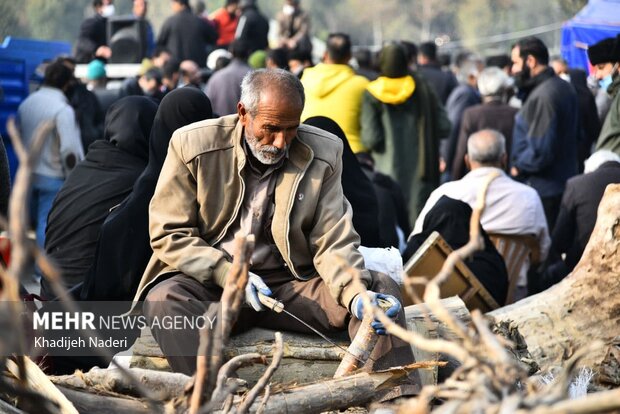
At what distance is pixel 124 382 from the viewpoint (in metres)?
4.10

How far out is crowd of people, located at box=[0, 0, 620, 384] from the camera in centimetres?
478

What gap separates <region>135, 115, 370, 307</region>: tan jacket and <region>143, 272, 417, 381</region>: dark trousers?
6cm

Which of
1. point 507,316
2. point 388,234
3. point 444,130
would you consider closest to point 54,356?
point 507,316

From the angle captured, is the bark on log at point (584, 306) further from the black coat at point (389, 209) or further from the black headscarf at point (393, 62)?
the black headscarf at point (393, 62)

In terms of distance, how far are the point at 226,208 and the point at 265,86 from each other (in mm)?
509

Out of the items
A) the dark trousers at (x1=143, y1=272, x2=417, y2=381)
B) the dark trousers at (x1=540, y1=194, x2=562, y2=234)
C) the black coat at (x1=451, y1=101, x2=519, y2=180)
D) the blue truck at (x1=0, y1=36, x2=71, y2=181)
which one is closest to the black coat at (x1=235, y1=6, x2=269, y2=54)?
the blue truck at (x1=0, y1=36, x2=71, y2=181)

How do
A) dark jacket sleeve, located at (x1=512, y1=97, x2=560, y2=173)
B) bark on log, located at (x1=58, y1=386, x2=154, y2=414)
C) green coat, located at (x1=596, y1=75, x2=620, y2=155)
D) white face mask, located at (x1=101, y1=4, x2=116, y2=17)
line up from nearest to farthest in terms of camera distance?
bark on log, located at (x1=58, y1=386, x2=154, y2=414)
green coat, located at (x1=596, y1=75, x2=620, y2=155)
dark jacket sleeve, located at (x1=512, y1=97, x2=560, y2=173)
white face mask, located at (x1=101, y1=4, x2=116, y2=17)

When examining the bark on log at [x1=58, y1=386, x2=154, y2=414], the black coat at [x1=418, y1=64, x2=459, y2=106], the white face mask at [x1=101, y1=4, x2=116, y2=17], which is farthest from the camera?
the white face mask at [x1=101, y1=4, x2=116, y2=17]

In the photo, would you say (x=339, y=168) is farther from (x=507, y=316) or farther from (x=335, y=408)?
(x=507, y=316)

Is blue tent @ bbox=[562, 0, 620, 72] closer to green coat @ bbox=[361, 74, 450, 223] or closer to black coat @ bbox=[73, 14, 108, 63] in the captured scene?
green coat @ bbox=[361, 74, 450, 223]

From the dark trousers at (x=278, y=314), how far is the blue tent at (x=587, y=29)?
9.09 m

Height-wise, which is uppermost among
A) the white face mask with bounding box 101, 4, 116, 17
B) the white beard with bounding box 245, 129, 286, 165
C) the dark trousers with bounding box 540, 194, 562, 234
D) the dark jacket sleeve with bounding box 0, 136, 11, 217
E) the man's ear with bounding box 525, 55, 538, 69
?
the white beard with bounding box 245, 129, 286, 165

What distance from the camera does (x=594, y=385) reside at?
559 cm

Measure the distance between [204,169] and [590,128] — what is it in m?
7.08
